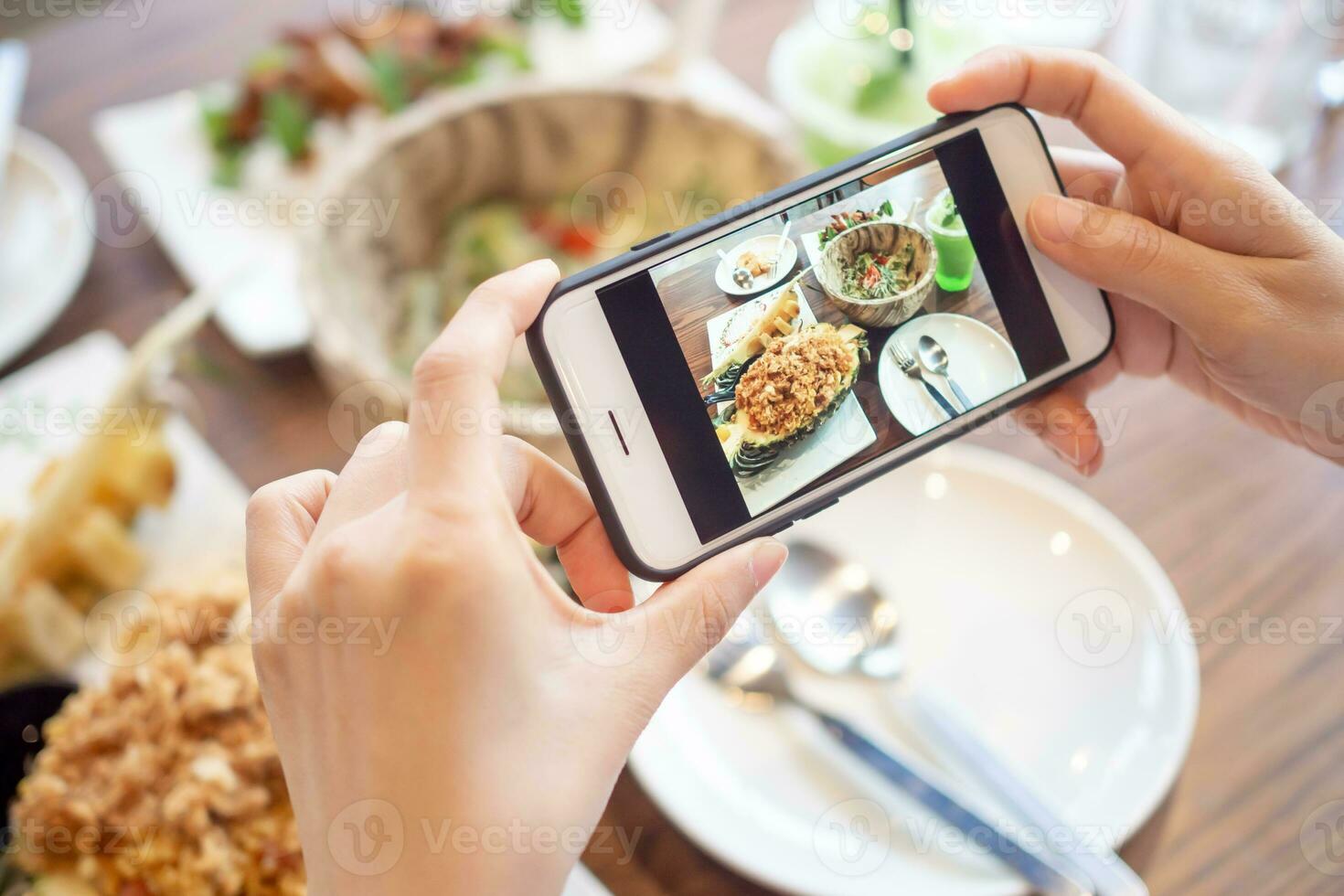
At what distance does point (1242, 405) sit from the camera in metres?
0.66

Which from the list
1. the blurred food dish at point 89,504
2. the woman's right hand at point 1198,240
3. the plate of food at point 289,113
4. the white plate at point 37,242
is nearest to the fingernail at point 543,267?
the woman's right hand at point 1198,240

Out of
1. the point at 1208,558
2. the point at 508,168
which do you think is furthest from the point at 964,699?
the point at 508,168

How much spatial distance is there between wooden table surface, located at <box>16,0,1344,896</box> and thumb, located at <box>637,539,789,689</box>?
0.71 ft

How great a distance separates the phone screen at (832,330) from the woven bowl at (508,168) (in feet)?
0.84

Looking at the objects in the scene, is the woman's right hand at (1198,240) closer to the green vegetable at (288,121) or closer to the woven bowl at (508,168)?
the woven bowl at (508,168)

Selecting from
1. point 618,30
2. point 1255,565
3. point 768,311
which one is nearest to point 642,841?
point 768,311

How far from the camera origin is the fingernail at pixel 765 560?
0.44 m

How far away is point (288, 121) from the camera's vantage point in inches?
37.4

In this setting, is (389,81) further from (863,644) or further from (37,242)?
(863,644)

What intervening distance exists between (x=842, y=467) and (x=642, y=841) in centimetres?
28

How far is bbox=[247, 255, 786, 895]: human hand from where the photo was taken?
356 millimetres

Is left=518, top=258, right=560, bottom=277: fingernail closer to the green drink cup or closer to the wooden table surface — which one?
the green drink cup

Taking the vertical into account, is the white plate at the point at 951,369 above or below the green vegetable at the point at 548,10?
below

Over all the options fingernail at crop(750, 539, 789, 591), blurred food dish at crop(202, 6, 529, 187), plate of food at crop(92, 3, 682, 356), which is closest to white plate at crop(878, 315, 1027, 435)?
fingernail at crop(750, 539, 789, 591)
